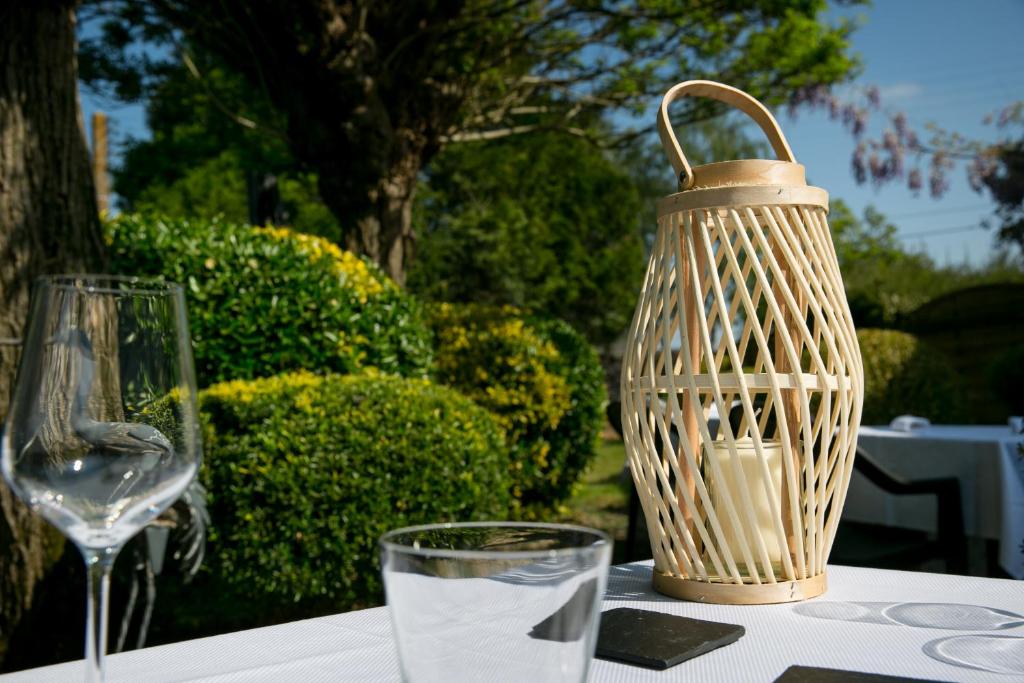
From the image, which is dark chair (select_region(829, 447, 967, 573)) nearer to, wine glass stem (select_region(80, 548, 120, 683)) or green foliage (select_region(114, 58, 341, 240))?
wine glass stem (select_region(80, 548, 120, 683))

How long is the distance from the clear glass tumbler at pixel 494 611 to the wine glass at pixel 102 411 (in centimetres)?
27

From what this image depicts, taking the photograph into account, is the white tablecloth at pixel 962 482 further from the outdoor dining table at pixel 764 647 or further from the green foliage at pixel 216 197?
the green foliage at pixel 216 197

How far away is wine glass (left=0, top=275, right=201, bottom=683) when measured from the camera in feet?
2.20

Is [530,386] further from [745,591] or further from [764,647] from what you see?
[764,647]

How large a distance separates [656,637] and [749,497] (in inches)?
12.1

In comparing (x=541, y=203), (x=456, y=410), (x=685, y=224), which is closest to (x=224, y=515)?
(x=456, y=410)

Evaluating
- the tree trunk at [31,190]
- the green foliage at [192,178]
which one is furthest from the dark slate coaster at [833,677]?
the green foliage at [192,178]

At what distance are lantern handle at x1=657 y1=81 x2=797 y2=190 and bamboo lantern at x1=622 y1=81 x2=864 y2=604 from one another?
1 cm

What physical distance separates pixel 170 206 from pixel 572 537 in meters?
21.2

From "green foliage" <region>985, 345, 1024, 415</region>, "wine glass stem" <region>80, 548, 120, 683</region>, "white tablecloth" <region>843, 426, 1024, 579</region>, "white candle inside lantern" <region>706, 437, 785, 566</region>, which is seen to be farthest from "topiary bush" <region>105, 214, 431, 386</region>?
"green foliage" <region>985, 345, 1024, 415</region>

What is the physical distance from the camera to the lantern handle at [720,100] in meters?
1.35

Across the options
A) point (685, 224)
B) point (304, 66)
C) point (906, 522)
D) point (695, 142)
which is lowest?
point (906, 522)

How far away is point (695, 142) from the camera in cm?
2589

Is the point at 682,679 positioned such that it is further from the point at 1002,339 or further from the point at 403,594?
the point at 1002,339
